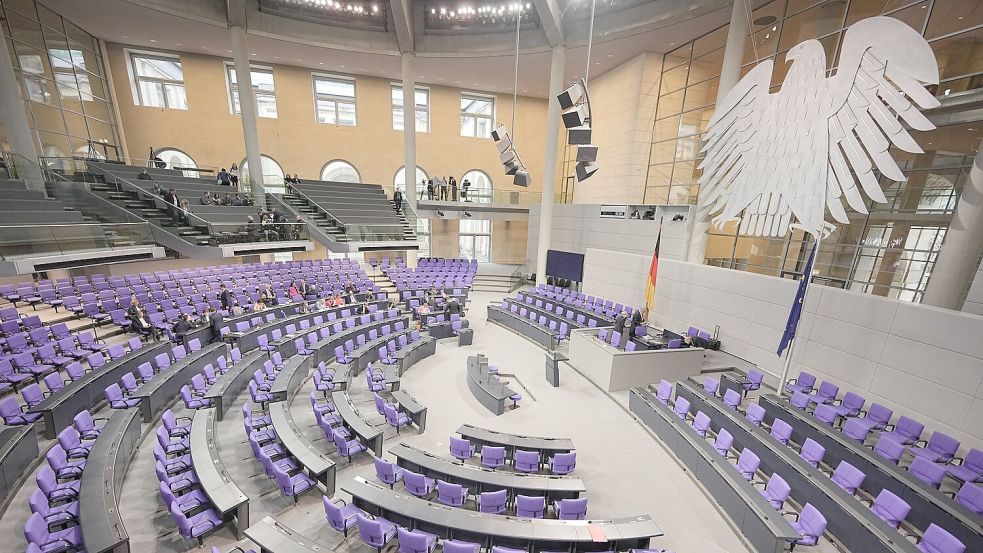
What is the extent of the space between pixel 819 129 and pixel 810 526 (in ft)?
27.3

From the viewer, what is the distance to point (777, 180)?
9656 millimetres

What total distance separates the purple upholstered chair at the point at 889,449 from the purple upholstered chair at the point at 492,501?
6502 millimetres

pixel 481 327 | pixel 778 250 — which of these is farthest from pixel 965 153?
pixel 481 327

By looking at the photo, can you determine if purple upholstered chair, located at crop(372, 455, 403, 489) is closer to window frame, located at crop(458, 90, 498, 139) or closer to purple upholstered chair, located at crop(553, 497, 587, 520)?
purple upholstered chair, located at crop(553, 497, 587, 520)

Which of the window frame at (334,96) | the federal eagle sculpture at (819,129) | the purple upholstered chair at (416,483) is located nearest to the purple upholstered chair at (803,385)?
the federal eagle sculpture at (819,129)

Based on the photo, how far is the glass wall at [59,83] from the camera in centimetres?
1522

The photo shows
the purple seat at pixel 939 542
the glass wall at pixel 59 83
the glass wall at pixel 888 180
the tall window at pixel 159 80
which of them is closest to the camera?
the purple seat at pixel 939 542

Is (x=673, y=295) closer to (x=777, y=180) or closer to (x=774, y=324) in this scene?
(x=774, y=324)

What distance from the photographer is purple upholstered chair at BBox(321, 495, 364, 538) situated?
16.7 ft

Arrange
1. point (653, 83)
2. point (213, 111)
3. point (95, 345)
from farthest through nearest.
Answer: point (213, 111) < point (653, 83) < point (95, 345)

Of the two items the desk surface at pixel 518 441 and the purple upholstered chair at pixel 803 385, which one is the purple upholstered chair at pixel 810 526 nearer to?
the desk surface at pixel 518 441

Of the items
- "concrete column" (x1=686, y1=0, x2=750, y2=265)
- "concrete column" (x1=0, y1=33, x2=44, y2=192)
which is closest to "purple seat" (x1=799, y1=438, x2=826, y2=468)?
"concrete column" (x1=686, y1=0, x2=750, y2=265)

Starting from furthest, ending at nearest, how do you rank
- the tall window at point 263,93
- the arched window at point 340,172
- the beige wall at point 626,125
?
1. the arched window at point 340,172
2. the tall window at point 263,93
3. the beige wall at point 626,125

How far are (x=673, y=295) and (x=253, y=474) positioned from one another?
1443 cm
